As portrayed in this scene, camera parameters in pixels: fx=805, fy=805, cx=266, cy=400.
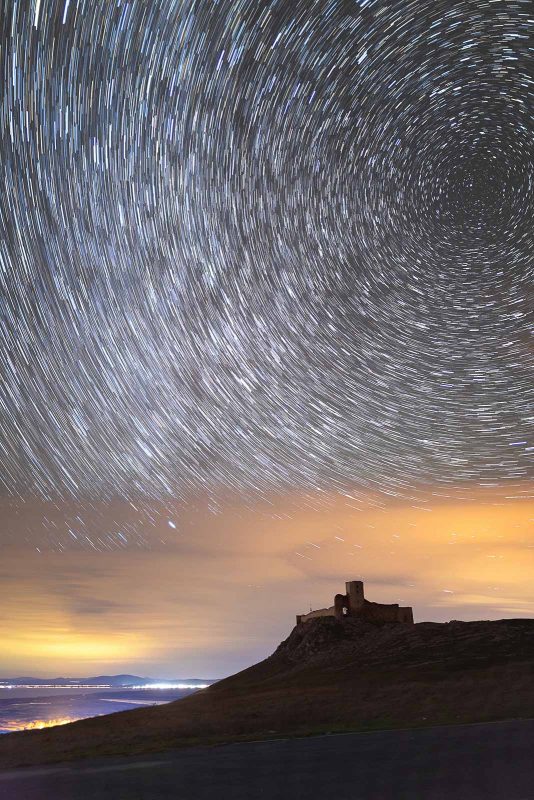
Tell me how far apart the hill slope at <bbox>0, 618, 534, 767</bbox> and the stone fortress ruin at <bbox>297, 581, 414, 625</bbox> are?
137 inches

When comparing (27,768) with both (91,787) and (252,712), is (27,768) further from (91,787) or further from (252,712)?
(252,712)

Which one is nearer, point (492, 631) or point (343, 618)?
point (492, 631)

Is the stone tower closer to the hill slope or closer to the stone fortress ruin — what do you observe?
the stone fortress ruin

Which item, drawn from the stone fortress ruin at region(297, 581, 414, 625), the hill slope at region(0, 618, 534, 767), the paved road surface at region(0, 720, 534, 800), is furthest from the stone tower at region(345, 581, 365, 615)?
the paved road surface at region(0, 720, 534, 800)

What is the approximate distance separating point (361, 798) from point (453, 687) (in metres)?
27.2

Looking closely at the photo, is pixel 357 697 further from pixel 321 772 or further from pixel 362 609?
pixel 362 609

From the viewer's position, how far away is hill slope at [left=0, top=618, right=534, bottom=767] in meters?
30.0

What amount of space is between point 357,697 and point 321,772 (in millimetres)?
23363

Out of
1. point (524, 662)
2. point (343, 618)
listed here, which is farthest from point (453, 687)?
point (343, 618)

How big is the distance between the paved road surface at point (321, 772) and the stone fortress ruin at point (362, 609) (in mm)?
44832

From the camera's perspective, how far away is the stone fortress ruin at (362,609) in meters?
68.4

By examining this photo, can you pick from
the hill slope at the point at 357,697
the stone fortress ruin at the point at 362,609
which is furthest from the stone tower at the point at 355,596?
the hill slope at the point at 357,697

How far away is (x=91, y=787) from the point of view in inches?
642

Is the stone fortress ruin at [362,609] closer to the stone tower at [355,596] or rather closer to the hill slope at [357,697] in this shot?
the stone tower at [355,596]
